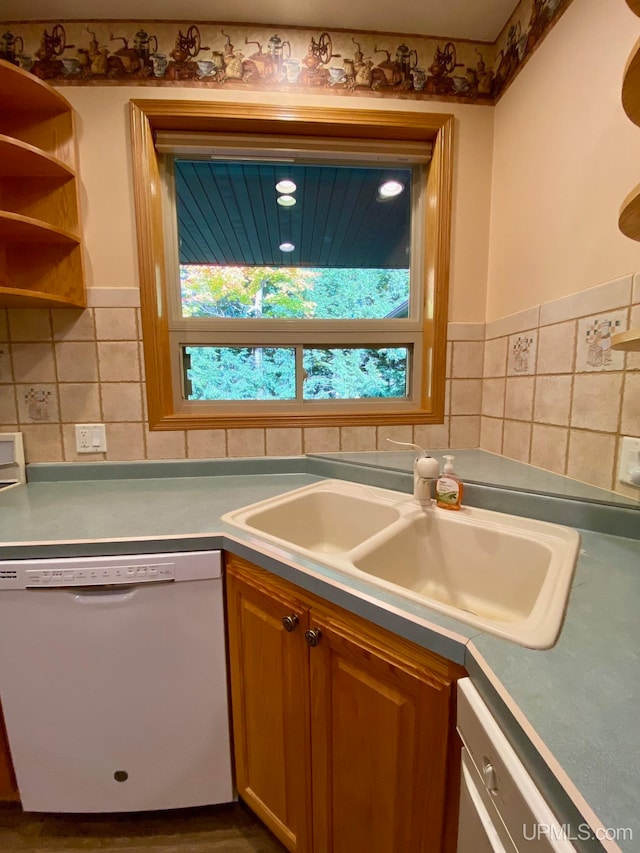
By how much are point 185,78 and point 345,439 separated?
1456mm

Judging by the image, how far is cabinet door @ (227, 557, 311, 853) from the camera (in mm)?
795

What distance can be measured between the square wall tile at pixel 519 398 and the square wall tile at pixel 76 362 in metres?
1.58

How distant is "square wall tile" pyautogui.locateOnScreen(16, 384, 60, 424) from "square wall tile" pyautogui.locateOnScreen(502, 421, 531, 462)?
1.73 m

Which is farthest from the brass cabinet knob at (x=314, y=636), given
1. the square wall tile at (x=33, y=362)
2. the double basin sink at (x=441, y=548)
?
the square wall tile at (x=33, y=362)

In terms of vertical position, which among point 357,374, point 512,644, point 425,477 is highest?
point 357,374

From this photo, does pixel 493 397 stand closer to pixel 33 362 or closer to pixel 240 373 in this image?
pixel 240 373

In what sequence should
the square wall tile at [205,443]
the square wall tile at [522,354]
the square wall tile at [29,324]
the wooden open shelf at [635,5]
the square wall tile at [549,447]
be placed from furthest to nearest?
1. the square wall tile at [205,443]
2. the square wall tile at [29,324]
3. the square wall tile at [522,354]
4. the square wall tile at [549,447]
5. the wooden open shelf at [635,5]

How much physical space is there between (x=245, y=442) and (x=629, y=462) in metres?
1.21

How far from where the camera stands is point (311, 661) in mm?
754

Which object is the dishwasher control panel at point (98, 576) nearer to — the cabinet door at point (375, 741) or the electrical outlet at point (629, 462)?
the cabinet door at point (375, 741)

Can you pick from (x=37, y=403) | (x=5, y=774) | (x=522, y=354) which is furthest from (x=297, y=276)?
(x=5, y=774)

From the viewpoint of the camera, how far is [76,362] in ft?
4.35

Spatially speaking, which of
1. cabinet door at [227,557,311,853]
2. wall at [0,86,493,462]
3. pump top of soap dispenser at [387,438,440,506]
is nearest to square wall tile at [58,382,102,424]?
wall at [0,86,493,462]

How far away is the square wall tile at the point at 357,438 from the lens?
1.45 m
